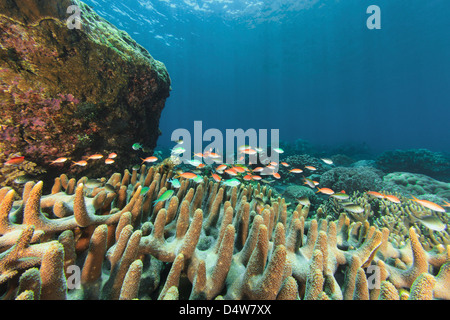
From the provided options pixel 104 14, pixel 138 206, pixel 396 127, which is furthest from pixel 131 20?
pixel 396 127

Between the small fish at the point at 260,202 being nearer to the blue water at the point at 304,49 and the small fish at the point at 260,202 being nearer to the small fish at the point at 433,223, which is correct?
the small fish at the point at 433,223

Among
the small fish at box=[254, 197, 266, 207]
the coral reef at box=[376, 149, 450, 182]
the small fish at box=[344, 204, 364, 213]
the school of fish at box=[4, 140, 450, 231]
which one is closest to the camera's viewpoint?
the school of fish at box=[4, 140, 450, 231]

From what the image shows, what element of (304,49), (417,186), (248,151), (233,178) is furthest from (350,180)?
(304,49)

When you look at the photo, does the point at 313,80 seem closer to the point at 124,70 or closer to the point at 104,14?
the point at 104,14

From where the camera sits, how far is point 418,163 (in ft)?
42.6

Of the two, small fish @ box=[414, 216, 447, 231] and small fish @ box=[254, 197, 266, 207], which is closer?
small fish @ box=[414, 216, 447, 231]

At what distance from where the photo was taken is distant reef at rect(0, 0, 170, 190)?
11.6ft

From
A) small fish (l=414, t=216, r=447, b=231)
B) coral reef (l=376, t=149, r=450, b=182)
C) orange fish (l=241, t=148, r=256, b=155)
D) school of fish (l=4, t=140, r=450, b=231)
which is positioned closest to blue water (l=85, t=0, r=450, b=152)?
coral reef (l=376, t=149, r=450, b=182)

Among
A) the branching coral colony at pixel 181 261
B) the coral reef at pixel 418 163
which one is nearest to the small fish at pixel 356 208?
the branching coral colony at pixel 181 261

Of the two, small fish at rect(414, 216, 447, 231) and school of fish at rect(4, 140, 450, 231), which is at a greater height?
school of fish at rect(4, 140, 450, 231)

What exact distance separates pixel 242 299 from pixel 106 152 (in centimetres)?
547

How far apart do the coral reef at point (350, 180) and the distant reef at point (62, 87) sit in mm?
9358

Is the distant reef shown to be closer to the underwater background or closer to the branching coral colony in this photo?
the underwater background

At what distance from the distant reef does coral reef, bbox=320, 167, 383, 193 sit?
30.7 feet
